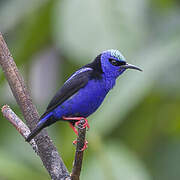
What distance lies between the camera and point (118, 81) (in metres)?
4.04

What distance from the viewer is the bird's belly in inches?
115

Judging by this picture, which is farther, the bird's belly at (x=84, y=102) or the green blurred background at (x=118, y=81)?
the green blurred background at (x=118, y=81)

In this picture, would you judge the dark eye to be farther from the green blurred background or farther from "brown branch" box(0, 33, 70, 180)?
the green blurred background

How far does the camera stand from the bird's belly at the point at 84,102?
293 cm

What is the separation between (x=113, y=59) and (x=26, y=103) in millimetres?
606

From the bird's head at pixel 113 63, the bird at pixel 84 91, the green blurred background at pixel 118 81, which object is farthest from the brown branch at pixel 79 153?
the green blurred background at pixel 118 81

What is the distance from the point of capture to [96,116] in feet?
12.6

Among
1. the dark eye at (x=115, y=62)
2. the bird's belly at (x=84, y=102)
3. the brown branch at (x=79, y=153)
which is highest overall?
the dark eye at (x=115, y=62)

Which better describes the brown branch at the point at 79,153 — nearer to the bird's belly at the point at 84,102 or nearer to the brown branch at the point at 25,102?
the brown branch at the point at 25,102

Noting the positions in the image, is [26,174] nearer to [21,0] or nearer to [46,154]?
[46,154]

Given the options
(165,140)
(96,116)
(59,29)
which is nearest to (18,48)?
(59,29)

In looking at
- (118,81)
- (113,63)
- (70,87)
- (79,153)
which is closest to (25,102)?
(70,87)

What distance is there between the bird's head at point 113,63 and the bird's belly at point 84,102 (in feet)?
0.36

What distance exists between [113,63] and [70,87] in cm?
32
